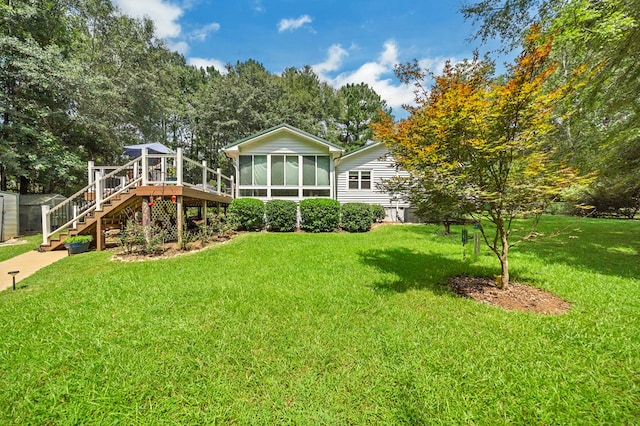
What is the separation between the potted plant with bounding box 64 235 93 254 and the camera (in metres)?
7.50

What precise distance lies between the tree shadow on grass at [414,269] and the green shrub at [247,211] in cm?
562

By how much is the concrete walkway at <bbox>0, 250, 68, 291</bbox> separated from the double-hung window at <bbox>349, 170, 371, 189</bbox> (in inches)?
501

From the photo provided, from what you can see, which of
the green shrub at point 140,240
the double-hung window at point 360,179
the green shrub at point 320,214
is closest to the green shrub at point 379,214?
the double-hung window at point 360,179

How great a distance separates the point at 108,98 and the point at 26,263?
1208cm

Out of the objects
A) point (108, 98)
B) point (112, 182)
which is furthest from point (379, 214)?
point (108, 98)

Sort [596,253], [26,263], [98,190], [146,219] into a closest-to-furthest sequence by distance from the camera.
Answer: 1. [26,263]
2. [596,253]
3. [146,219]
4. [98,190]

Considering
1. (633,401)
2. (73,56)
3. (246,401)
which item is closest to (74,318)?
(246,401)

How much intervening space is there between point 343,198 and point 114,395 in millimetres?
13817

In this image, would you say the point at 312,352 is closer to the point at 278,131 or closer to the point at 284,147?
the point at 284,147

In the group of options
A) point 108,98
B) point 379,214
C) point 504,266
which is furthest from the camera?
point 108,98

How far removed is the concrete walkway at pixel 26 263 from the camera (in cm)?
559

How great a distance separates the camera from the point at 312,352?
2758mm

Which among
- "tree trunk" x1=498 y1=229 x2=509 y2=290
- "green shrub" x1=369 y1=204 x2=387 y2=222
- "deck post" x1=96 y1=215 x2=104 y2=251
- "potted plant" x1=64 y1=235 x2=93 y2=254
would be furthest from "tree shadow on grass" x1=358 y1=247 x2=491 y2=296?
"potted plant" x1=64 y1=235 x2=93 y2=254

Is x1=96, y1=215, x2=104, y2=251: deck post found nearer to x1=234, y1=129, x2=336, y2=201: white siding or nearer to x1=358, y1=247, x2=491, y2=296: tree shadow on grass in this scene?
x1=234, y1=129, x2=336, y2=201: white siding
